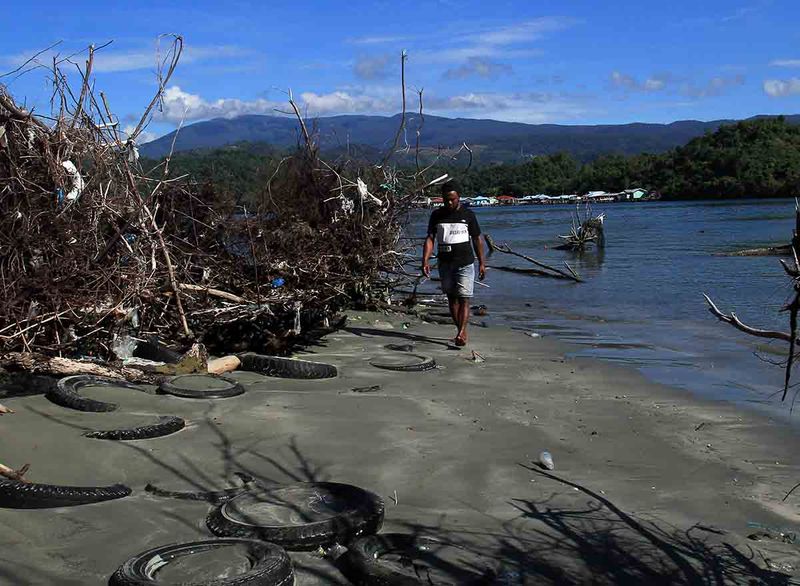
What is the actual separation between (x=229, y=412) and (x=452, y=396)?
1992mm

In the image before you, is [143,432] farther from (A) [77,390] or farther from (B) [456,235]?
(B) [456,235]

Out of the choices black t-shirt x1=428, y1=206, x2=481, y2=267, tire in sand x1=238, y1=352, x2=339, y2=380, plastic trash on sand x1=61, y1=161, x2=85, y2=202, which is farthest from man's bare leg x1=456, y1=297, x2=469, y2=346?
plastic trash on sand x1=61, y1=161, x2=85, y2=202

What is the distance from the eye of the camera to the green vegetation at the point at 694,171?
10325 cm

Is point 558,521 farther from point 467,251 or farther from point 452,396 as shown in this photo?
point 467,251

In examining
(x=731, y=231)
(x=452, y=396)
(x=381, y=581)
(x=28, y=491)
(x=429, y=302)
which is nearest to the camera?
(x=381, y=581)

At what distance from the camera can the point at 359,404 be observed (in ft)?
21.6

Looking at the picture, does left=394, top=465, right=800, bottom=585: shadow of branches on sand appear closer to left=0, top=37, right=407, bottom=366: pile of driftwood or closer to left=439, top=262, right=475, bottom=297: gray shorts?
left=0, top=37, right=407, bottom=366: pile of driftwood

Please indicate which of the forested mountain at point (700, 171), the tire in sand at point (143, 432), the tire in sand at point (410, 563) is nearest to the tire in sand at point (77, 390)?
the tire in sand at point (143, 432)

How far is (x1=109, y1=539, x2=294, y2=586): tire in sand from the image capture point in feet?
10.6

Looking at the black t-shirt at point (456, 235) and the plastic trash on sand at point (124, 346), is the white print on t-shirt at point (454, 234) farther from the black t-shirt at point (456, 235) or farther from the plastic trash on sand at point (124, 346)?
the plastic trash on sand at point (124, 346)

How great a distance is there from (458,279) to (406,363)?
1655mm

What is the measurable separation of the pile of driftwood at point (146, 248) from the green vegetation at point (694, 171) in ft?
183

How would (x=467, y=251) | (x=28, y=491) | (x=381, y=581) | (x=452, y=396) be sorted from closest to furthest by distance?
1. (x=381, y=581)
2. (x=28, y=491)
3. (x=452, y=396)
4. (x=467, y=251)

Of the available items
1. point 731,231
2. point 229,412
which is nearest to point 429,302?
point 229,412
